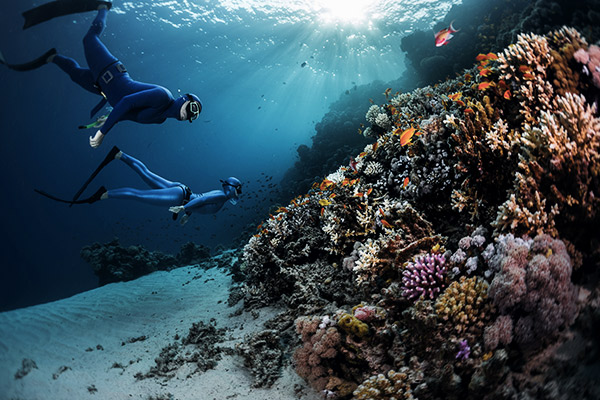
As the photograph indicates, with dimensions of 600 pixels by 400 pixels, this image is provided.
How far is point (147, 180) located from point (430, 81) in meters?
16.3

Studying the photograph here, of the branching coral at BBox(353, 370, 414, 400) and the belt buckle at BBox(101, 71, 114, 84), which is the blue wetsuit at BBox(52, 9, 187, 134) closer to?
the belt buckle at BBox(101, 71, 114, 84)

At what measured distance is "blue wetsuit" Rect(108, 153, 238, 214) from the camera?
7.00m

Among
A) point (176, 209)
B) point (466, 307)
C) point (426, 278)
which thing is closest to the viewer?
point (466, 307)

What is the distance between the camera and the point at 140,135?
55.5 meters

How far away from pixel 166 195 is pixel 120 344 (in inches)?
157

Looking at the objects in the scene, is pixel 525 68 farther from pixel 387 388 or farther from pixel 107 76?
pixel 107 76

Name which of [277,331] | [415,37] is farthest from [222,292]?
[415,37]

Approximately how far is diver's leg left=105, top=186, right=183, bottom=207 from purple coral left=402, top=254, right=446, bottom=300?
662 centimetres

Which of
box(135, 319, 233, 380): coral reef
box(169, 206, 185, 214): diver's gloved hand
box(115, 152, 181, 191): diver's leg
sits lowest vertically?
box(135, 319, 233, 380): coral reef

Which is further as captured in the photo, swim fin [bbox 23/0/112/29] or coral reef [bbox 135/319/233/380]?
swim fin [bbox 23/0/112/29]

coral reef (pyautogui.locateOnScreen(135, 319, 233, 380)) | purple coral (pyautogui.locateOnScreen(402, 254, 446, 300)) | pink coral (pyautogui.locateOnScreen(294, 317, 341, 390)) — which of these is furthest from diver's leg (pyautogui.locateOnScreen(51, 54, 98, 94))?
A: purple coral (pyautogui.locateOnScreen(402, 254, 446, 300))

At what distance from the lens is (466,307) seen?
2699 millimetres

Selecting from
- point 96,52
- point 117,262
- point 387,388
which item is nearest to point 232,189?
point 96,52

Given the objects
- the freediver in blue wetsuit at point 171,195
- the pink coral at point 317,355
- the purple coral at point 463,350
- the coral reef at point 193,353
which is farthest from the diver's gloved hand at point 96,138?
the purple coral at point 463,350
